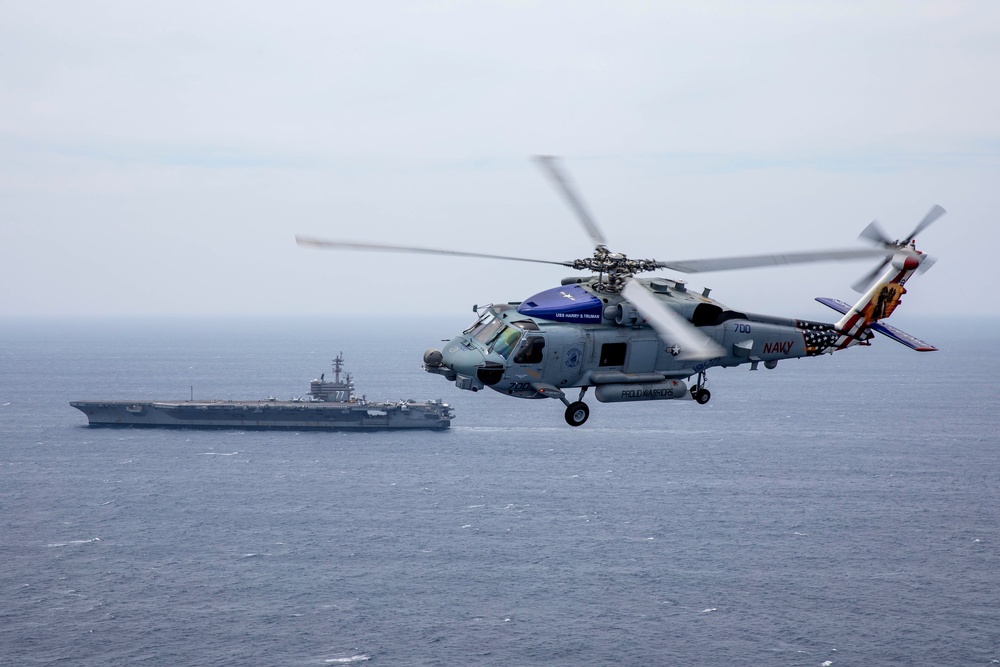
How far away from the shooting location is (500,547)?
62.8m

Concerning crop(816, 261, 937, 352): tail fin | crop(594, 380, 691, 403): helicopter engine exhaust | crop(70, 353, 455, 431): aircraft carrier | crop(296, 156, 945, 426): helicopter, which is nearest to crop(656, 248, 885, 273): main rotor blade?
crop(296, 156, 945, 426): helicopter

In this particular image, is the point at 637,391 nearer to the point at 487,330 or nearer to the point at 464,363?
the point at 487,330

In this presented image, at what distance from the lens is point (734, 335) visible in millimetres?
18797

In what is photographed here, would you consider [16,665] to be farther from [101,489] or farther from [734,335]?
[734,335]

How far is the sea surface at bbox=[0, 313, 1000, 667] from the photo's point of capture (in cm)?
4981

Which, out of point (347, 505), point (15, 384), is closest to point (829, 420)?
point (347, 505)

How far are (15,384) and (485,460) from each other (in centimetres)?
11037

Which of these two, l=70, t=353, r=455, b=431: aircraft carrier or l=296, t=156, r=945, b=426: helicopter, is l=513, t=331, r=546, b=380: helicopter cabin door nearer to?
l=296, t=156, r=945, b=426: helicopter

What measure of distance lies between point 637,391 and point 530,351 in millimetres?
2180

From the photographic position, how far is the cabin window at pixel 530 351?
16.6 metres

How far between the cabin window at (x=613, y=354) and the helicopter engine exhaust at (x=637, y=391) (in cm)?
44

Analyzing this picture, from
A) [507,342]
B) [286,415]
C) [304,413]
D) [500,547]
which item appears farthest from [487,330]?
[286,415]

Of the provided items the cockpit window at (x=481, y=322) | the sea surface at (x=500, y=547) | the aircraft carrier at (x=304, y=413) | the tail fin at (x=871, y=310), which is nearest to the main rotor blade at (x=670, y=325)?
the cockpit window at (x=481, y=322)

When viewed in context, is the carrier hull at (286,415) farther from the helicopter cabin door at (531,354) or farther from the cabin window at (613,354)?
the helicopter cabin door at (531,354)
